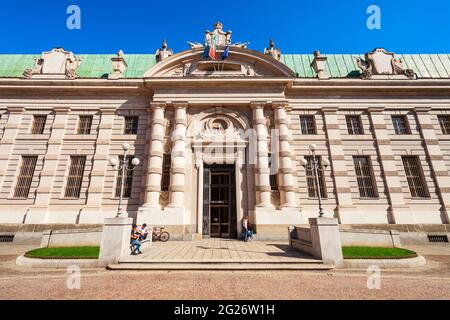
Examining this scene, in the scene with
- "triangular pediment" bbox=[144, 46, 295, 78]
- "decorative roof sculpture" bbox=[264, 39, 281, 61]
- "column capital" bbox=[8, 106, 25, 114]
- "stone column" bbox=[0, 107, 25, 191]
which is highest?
"decorative roof sculpture" bbox=[264, 39, 281, 61]

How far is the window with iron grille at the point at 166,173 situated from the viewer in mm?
17469

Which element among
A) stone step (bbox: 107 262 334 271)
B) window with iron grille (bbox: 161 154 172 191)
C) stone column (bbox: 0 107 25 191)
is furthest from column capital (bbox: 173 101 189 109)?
stone column (bbox: 0 107 25 191)

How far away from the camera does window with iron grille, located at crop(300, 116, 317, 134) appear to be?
764 inches

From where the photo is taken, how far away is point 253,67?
19.8 meters

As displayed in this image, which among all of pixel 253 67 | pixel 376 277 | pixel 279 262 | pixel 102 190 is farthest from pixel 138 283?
pixel 253 67

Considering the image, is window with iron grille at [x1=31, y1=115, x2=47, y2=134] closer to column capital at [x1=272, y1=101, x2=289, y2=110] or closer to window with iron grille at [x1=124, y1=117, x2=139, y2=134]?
window with iron grille at [x1=124, y1=117, x2=139, y2=134]

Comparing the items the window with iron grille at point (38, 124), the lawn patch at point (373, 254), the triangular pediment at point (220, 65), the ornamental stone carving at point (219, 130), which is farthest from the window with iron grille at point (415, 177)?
the window with iron grille at point (38, 124)

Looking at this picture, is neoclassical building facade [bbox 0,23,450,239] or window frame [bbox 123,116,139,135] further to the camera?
window frame [bbox 123,116,139,135]

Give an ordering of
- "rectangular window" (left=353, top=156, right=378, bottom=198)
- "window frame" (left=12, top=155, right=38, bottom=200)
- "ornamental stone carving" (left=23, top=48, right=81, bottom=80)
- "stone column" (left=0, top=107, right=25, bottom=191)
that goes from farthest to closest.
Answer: "ornamental stone carving" (left=23, top=48, right=81, bottom=80) → "stone column" (left=0, top=107, right=25, bottom=191) → "rectangular window" (left=353, top=156, right=378, bottom=198) → "window frame" (left=12, top=155, right=38, bottom=200)

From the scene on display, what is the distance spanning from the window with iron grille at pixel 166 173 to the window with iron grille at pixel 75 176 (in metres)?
6.82

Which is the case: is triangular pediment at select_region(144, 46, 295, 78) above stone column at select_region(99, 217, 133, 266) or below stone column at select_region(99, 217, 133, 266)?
above

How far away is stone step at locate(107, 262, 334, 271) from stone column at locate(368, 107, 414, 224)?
12.3m

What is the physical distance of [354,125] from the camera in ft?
64.0

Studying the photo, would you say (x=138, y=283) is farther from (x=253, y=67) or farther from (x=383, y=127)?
(x=383, y=127)
